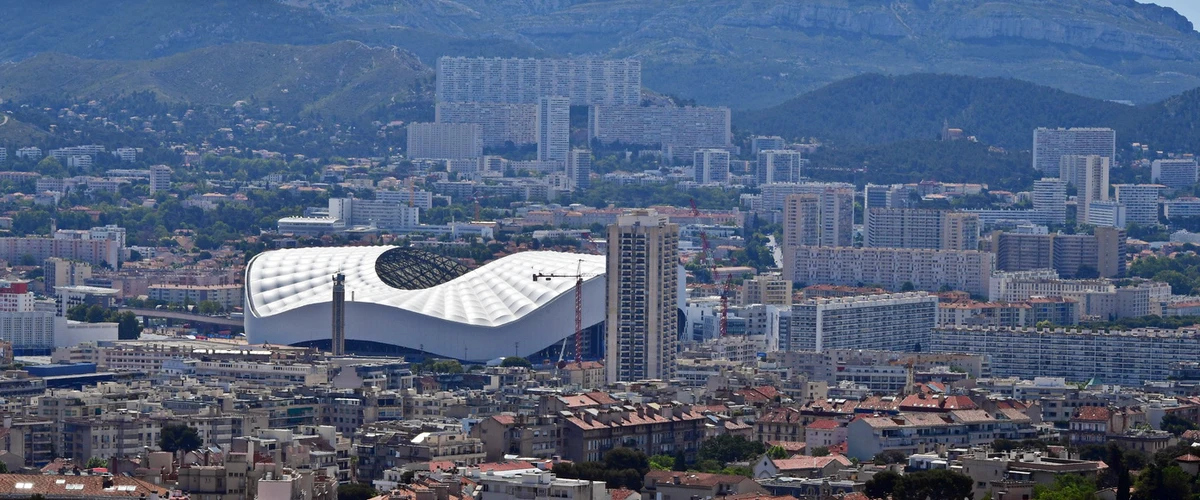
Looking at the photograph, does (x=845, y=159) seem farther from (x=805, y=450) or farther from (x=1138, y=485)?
(x=1138, y=485)

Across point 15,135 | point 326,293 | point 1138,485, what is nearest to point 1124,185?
point 15,135

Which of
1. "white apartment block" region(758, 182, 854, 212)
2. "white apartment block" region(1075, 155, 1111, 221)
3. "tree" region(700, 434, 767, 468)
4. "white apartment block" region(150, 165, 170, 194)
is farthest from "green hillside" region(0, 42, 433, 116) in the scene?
"tree" region(700, 434, 767, 468)

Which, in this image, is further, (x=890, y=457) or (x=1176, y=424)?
(x=1176, y=424)

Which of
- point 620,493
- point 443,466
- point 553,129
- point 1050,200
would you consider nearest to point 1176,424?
point 443,466

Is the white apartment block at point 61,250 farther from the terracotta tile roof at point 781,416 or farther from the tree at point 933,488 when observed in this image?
the tree at point 933,488

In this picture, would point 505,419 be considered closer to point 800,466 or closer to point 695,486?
point 800,466

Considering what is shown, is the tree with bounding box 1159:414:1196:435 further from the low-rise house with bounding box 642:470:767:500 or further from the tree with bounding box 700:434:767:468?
the low-rise house with bounding box 642:470:767:500
